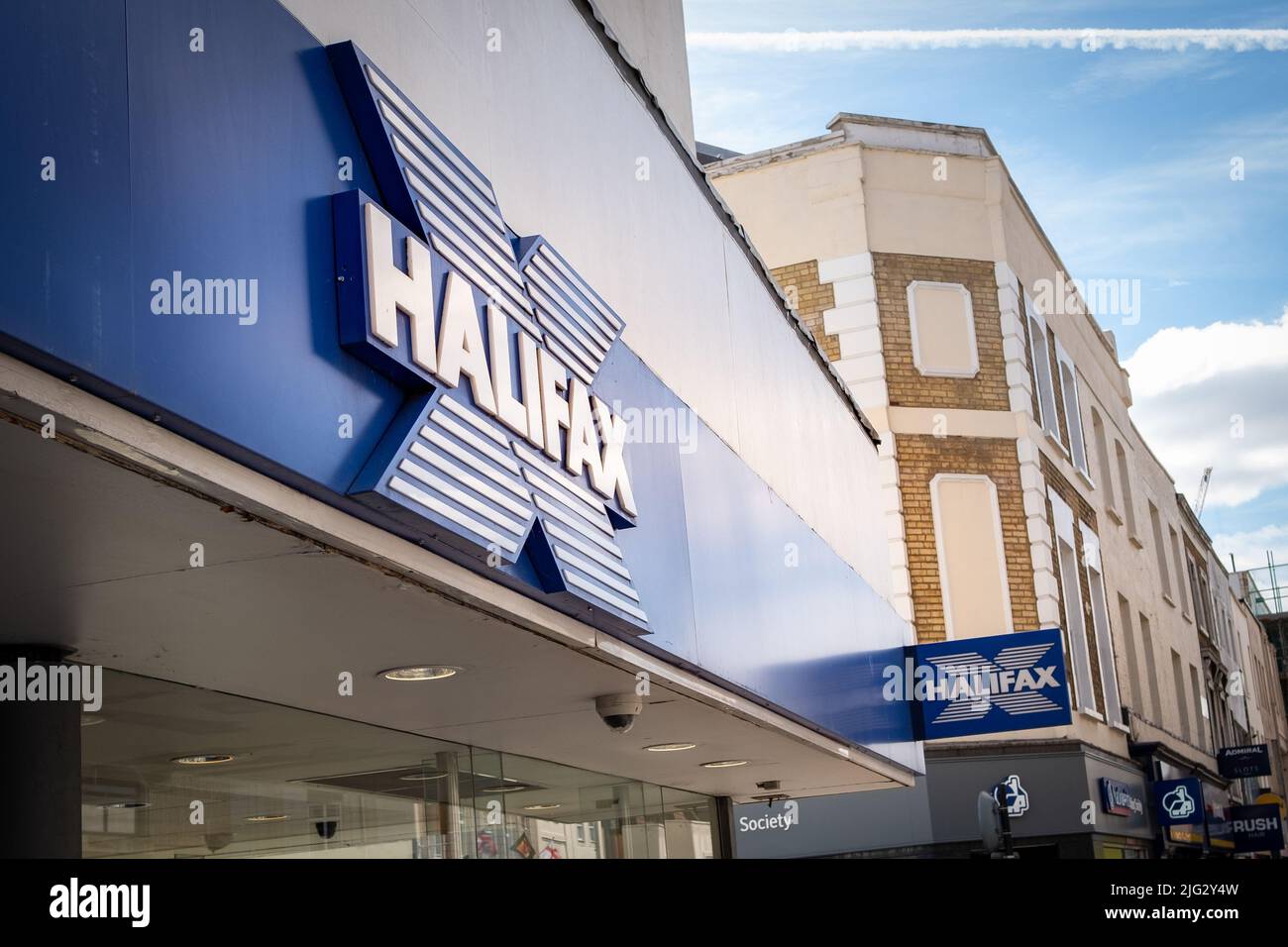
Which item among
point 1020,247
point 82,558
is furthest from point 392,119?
point 1020,247

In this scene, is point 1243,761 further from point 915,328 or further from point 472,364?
point 472,364

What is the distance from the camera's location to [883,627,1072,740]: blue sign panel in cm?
1221

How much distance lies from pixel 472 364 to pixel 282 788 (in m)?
2.58

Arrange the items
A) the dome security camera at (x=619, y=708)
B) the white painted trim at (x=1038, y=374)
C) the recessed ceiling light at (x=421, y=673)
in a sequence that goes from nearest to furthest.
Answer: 1. the recessed ceiling light at (x=421, y=673)
2. the dome security camera at (x=619, y=708)
3. the white painted trim at (x=1038, y=374)

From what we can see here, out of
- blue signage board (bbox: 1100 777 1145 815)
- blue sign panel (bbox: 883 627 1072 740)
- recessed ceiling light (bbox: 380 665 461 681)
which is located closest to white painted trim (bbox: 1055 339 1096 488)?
blue signage board (bbox: 1100 777 1145 815)

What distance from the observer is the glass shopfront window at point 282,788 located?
17.8 ft

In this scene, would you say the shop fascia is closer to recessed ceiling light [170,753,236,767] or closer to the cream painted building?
recessed ceiling light [170,753,236,767]

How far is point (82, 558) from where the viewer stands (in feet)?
12.4

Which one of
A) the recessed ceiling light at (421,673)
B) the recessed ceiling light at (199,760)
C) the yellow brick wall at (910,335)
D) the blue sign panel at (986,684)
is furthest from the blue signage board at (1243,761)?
the recessed ceiling light at (199,760)

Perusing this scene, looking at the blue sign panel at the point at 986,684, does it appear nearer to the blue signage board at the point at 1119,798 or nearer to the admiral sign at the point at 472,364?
the admiral sign at the point at 472,364

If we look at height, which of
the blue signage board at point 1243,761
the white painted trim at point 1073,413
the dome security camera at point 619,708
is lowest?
the blue signage board at point 1243,761

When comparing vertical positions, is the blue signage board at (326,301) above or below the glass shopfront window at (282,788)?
above

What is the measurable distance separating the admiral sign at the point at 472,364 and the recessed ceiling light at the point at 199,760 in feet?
6.11
